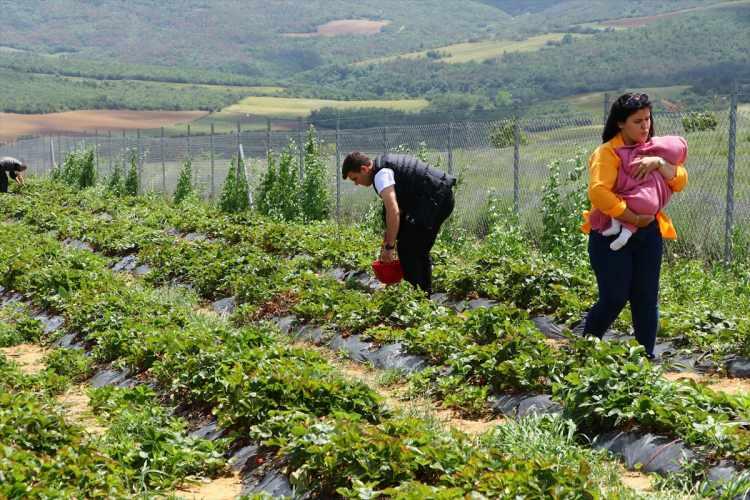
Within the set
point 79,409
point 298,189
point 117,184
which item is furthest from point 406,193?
point 117,184

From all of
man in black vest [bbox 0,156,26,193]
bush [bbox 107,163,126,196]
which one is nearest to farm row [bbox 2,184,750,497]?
man in black vest [bbox 0,156,26,193]

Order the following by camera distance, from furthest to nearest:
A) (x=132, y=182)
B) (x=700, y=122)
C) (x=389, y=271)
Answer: (x=132, y=182) < (x=700, y=122) < (x=389, y=271)

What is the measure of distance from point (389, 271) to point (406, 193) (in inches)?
29.6

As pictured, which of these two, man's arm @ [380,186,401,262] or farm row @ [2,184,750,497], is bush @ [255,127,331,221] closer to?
farm row @ [2,184,750,497]

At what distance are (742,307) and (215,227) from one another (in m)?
8.21

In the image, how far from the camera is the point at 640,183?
20.8ft

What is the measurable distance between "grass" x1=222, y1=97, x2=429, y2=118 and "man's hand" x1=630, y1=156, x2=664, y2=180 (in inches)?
4083

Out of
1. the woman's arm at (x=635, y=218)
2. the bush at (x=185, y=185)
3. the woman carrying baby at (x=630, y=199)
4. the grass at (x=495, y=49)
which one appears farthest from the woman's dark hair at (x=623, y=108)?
the grass at (x=495, y=49)

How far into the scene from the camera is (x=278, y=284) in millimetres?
10312

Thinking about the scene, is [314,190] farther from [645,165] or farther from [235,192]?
[645,165]

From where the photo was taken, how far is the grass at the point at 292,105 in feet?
376

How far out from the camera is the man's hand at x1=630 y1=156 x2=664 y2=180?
20.6ft

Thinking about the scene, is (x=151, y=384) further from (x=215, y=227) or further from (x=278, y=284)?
(x=215, y=227)

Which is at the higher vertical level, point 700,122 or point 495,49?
point 495,49
